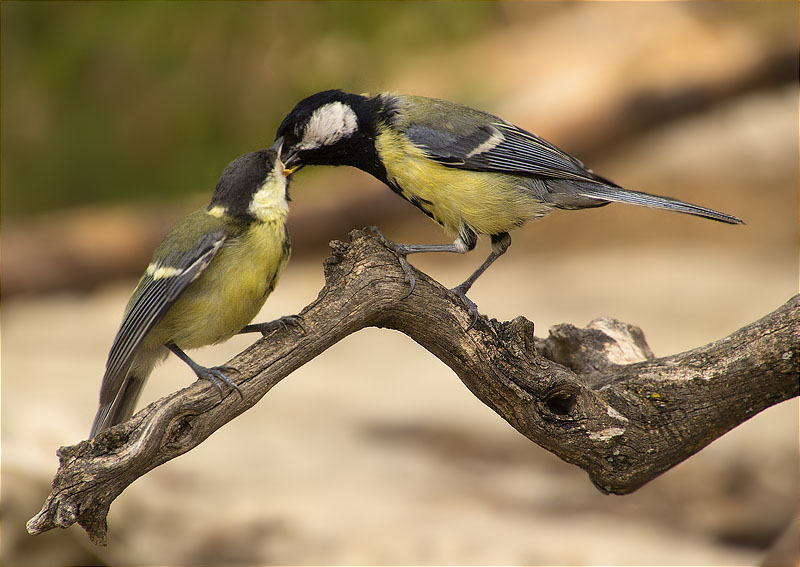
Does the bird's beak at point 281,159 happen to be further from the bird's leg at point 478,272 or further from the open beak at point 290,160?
the bird's leg at point 478,272

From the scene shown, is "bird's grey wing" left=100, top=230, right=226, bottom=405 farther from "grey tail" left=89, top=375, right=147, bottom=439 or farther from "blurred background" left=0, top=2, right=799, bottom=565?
"blurred background" left=0, top=2, right=799, bottom=565

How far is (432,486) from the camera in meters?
5.50

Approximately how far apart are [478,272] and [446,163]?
1.41ft

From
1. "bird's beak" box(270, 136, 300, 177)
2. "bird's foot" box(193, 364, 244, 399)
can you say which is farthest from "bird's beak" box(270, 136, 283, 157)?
"bird's foot" box(193, 364, 244, 399)

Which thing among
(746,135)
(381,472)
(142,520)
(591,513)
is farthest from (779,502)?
(746,135)

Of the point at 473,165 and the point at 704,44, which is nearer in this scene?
the point at 473,165

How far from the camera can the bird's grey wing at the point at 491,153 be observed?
3.36 metres

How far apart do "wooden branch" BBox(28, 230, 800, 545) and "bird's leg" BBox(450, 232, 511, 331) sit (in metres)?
0.03

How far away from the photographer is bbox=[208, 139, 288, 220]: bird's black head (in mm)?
3018

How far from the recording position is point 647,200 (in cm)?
315

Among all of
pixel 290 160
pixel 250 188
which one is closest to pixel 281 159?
pixel 290 160

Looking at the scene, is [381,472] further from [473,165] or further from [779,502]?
[473,165]

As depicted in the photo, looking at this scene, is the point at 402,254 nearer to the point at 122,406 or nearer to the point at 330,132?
the point at 330,132

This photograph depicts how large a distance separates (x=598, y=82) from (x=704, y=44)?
0.96 m
